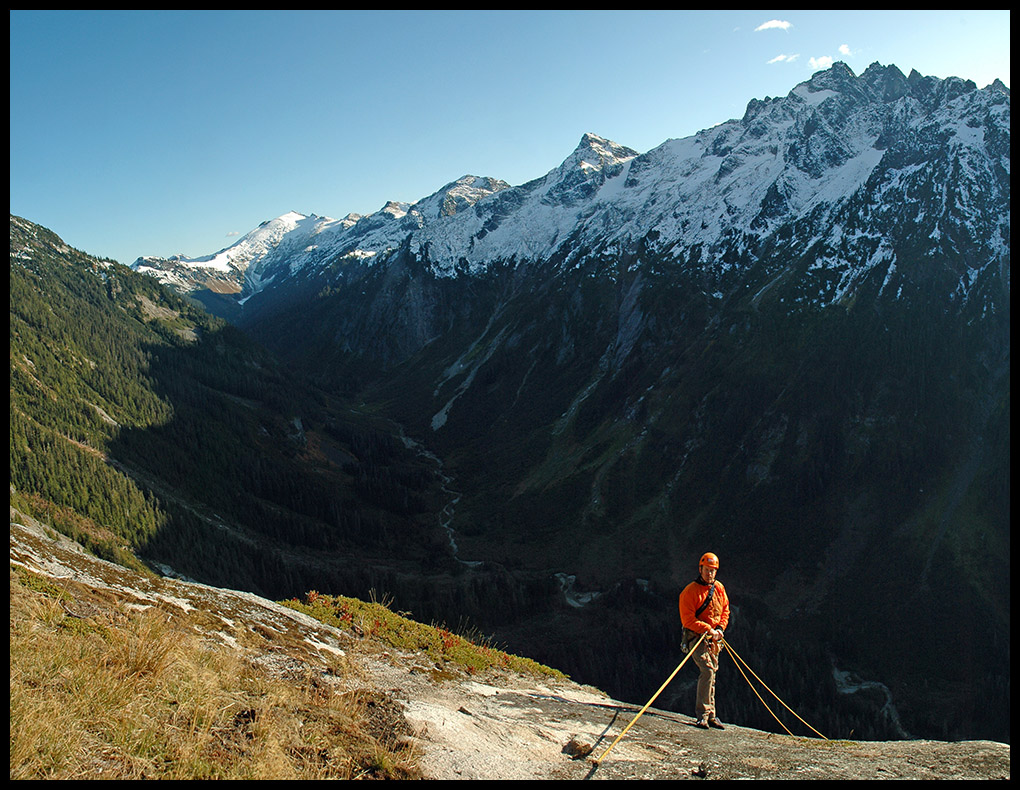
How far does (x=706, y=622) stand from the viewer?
13.8 meters

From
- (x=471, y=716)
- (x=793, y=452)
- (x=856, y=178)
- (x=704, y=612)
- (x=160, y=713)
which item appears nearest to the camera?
(x=160, y=713)

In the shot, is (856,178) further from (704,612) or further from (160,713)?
(160,713)

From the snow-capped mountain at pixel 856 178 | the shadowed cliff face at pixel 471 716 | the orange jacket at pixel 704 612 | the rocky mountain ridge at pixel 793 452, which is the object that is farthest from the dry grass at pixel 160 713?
the snow-capped mountain at pixel 856 178

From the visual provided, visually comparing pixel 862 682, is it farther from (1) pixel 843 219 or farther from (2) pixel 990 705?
(1) pixel 843 219

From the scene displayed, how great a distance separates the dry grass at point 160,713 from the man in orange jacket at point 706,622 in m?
7.68

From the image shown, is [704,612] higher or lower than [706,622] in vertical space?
higher

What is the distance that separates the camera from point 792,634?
7675 centimetres

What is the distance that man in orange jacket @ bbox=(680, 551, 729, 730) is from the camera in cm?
1353

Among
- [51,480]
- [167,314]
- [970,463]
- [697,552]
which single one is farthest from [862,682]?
[167,314]

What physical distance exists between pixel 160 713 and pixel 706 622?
11525 millimetres

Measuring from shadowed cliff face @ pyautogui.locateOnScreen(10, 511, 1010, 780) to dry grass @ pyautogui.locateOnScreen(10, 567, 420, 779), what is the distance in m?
0.20

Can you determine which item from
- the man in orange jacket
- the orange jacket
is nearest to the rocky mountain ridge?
the man in orange jacket

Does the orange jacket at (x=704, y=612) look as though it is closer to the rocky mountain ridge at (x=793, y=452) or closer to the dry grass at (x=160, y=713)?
the dry grass at (x=160, y=713)

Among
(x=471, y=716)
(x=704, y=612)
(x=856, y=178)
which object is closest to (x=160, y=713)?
(x=471, y=716)
